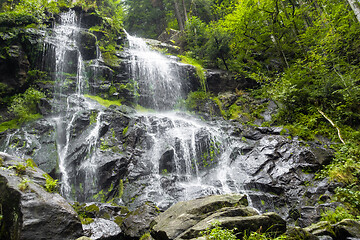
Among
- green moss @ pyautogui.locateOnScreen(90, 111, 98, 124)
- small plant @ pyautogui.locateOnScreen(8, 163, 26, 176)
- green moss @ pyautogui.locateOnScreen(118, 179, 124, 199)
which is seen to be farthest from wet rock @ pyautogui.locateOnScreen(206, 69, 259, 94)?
small plant @ pyautogui.locateOnScreen(8, 163, 26, 176)

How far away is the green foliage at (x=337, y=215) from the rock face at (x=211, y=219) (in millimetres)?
2233

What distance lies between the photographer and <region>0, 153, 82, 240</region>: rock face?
397 centimetres

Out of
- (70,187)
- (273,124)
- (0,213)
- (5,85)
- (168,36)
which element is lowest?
(0,213)

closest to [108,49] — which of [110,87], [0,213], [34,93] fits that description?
[110,87]

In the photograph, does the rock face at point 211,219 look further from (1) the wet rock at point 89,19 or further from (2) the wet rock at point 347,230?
(1) the wet rock at point 89,19

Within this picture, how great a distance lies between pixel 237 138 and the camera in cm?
1123

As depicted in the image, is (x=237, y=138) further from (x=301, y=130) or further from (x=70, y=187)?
(x=70, y=187)

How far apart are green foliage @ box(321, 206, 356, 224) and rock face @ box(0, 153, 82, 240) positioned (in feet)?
20.1

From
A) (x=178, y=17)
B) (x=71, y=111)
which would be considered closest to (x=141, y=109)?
(x=71, y=111)

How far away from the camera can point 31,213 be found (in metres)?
4.08

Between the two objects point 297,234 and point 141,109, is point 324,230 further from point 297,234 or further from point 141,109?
point 141,109

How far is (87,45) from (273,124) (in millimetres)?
13861

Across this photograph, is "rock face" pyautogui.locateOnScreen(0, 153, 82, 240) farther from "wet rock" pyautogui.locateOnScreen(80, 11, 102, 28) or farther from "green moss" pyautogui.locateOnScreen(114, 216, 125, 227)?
"wet rock" pyautogui.locateOnScreen(80, 11, 102, 28)

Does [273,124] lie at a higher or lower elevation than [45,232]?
higher
